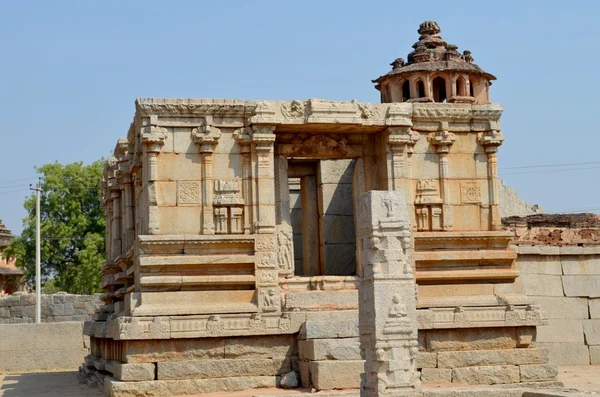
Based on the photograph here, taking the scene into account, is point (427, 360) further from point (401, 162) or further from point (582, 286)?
point (582, 286)

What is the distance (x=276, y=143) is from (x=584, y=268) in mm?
7927

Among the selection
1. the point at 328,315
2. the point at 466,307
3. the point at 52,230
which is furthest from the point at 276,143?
the point at 52,230

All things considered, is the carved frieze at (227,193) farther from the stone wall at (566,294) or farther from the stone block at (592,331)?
the stone block at (592,331)

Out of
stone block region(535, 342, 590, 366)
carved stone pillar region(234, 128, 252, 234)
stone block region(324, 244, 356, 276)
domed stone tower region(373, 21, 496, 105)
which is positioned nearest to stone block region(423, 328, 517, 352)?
stone block region(324, 244, 356, 276)

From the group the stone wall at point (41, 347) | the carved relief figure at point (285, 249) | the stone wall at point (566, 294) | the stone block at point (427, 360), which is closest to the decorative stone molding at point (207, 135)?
the carved relief figure at point (285, 249)

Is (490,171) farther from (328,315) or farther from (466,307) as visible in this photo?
(328,315)

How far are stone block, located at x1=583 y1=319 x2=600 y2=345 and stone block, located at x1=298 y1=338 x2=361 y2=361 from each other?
788cm

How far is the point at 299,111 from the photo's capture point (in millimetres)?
16547

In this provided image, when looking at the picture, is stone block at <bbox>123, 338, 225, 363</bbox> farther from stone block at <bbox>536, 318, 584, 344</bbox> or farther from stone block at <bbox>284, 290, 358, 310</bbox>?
stone block at <bbox>536, 318, 584, 344</bbox>

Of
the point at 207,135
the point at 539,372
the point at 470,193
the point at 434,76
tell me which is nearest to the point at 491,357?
the point at 539,372

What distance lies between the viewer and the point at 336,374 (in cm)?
1441

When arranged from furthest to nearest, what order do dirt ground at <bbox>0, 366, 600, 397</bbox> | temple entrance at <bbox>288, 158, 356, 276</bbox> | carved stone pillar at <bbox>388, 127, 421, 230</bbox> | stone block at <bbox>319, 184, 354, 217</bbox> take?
stone block at <bbox>319, 184, 354, 217</bbox> → temple entrance at <bbox>288, 158, 356, 276</bbox> → carved stone pillar at <bbox>388, 127, 421, 230</bbox> → dirt ground at <bbox>0, 366, 600, 397</bbox>

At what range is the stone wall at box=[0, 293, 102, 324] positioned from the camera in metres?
28.9

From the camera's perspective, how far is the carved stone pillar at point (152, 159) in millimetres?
15797
